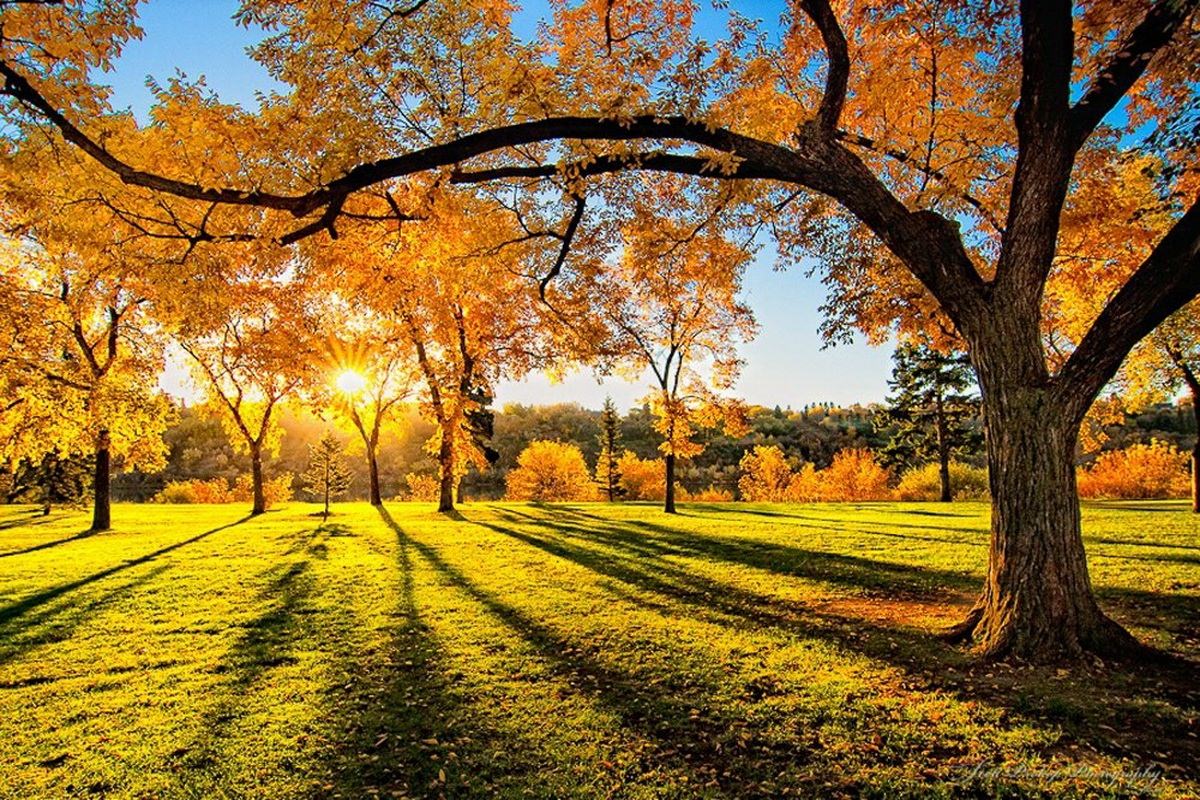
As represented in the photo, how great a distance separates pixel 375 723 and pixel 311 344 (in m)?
21.1

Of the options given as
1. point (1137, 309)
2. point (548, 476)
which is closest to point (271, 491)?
point (548, 476)

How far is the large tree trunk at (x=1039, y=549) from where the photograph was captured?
17.1ft

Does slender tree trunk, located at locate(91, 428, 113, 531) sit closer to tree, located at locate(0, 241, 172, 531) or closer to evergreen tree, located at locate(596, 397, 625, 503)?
tree, located at locate(0, 241, 172, 531)

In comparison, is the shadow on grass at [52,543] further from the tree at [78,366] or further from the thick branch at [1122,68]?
the thick branch at [1122,68]

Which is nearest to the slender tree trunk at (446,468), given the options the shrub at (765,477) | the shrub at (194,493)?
the shrub at (194,493)

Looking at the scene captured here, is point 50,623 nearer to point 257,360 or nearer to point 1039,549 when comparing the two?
point 1039,549

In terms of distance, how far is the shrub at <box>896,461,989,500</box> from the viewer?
35.3m

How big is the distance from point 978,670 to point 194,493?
164ft

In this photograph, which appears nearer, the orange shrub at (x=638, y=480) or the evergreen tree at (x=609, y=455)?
the evergreen tree at (x=609, y=455)

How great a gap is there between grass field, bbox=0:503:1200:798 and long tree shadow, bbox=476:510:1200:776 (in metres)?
0.03

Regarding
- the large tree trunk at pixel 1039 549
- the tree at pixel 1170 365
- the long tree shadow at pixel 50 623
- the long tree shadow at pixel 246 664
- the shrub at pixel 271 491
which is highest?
the tree at pixel 1170 365

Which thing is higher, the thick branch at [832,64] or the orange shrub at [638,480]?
the thick branch at [832,64]

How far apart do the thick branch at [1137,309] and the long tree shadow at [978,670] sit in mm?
2270

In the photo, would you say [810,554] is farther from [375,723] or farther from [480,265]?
[375,723]
